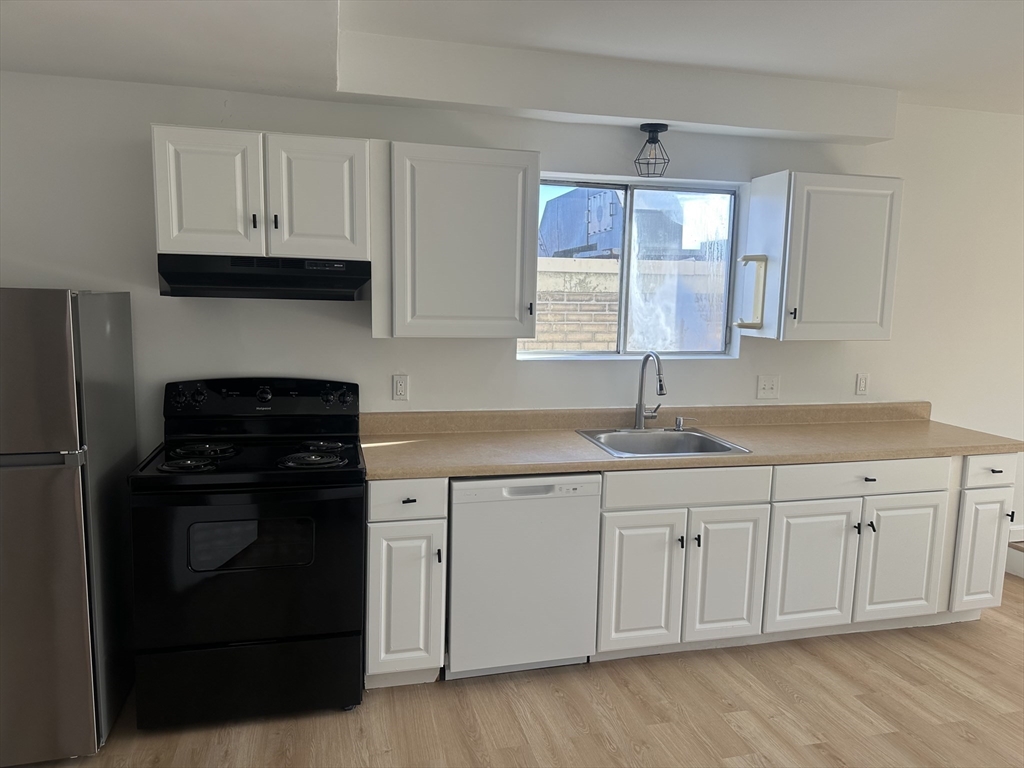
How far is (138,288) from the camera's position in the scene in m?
2.69

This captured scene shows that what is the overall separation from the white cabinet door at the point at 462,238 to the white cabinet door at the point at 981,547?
2.10m

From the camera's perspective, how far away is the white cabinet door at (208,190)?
92.6 inches

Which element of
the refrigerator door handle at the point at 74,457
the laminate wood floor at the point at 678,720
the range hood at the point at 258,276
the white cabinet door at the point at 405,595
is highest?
the range hood at the point at 258,276

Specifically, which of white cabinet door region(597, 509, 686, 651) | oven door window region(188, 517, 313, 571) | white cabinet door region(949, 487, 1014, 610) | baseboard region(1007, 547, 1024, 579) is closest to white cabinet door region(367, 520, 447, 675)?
oven door window region(188, 517, 313, 571)

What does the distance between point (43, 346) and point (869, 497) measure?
9.64ft

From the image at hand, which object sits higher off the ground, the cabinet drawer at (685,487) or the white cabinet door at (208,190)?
the white cabinet door at (208,190)

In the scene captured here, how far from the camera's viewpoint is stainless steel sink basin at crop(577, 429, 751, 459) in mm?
3109

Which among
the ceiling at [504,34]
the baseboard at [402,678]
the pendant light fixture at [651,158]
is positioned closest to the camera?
the ceiling at [504,34]

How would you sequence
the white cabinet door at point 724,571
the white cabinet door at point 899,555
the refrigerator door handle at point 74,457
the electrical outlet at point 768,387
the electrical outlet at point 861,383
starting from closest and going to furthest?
the refrigerator door handle at point 74,457 < the white cabinet door at point 724,571 < the white cabinet door at point 899,555 < the electrical outlet at point 768,387 < the electrical outlet at point 861,383

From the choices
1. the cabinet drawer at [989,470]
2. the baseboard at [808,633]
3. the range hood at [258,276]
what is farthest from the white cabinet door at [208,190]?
the cabinet drawer at [989,470]

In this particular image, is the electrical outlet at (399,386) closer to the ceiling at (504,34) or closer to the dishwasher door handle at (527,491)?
the dishwasher door handle at (527,491)

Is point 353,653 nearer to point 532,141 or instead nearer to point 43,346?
point 43,346

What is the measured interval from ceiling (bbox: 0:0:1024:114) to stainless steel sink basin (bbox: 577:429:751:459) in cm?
152

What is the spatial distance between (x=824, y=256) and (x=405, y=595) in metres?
2.21
